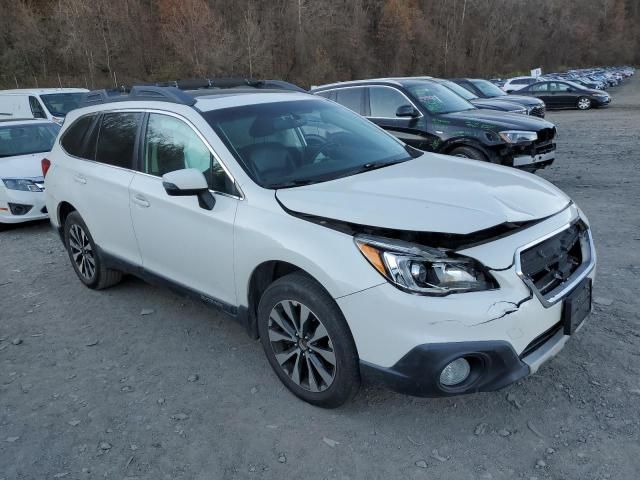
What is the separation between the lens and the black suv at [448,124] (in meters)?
7.35

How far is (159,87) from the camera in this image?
4.00 meters

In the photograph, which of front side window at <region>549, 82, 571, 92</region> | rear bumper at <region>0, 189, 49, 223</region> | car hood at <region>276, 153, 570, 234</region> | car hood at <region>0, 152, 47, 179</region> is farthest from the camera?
front side window at <region>549, 82, 571, 92</region>

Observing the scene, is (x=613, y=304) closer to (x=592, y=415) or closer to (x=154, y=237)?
(x=592, y=415)

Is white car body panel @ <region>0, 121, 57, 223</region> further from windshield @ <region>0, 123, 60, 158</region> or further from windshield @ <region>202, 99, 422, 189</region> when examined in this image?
windshield @ <region>202, 99, 422, 189</region>

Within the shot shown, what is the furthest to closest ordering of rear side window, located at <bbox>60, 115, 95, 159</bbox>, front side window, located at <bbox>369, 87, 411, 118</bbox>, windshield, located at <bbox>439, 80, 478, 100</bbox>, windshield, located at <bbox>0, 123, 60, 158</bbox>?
windshield, located at <bbox>439, 80, 478, 100</bbox> → front side window, located at <bbox>369, 87, 411, 118</bbox> → windshield, located at <bbox>0, 123, 60, 158</bbox> → rear side window, located at <bbox>60, 115, 95, 159</bbox>

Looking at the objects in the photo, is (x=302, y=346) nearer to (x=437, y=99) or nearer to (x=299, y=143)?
(x=299, y=143)

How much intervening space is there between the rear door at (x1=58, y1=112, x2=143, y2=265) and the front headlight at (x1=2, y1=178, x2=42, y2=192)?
9.10 feet

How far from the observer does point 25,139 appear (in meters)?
8.18

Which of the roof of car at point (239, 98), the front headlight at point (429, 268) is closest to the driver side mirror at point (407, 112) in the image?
the roof of car at point (239, 98)

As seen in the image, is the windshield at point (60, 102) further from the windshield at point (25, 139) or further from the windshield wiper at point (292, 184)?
the windshield wiper at point (292, 184)

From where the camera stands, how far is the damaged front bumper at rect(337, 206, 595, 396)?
7.93ft

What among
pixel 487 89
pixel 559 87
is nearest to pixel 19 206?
pixel 487 89

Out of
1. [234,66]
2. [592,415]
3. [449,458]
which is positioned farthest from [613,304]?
[234,66]

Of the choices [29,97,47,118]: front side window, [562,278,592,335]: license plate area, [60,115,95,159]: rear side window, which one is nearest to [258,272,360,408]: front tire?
[562,278,592,335]: license plate area
